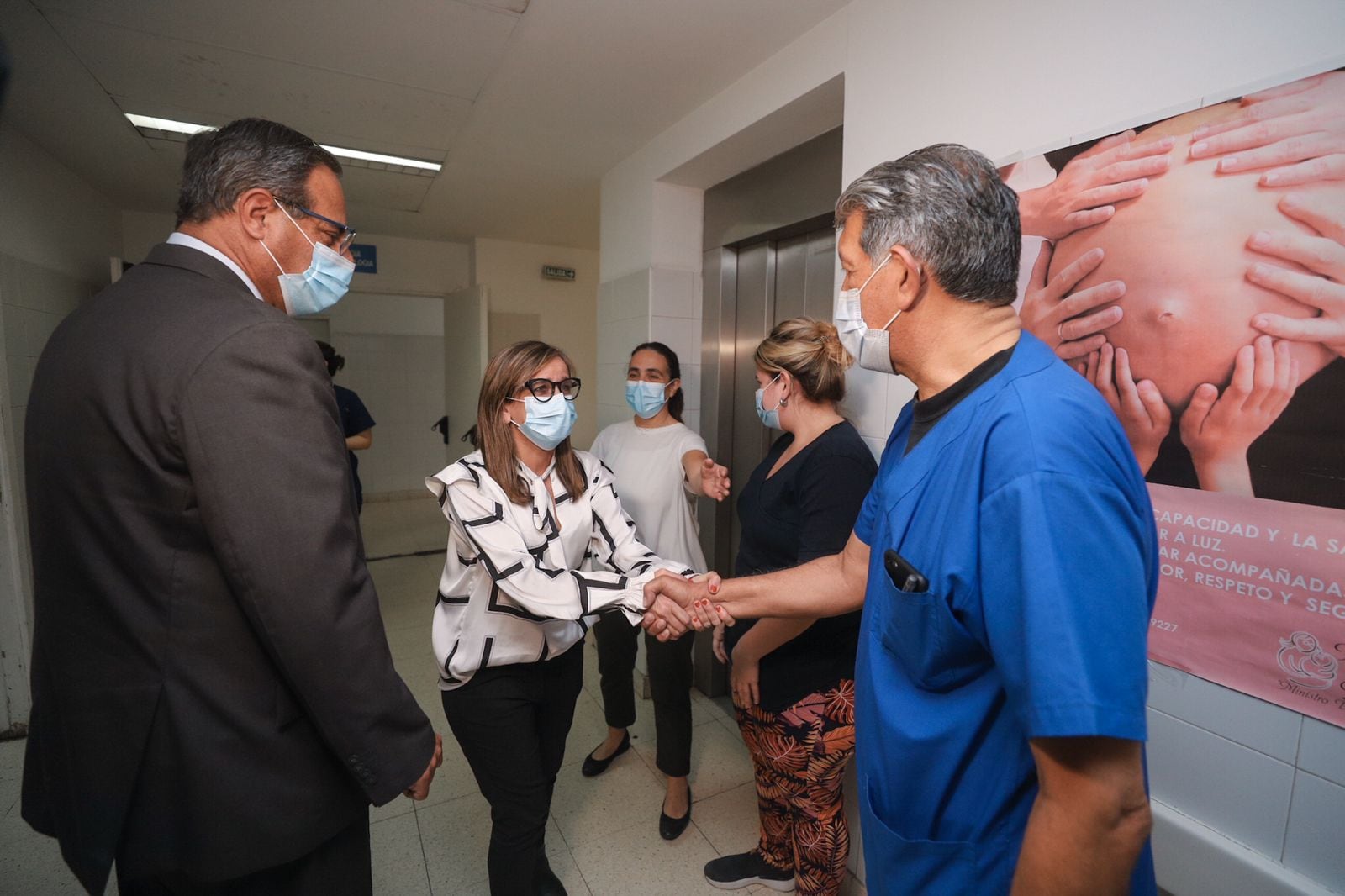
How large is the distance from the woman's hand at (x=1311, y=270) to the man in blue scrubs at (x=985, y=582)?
500mm

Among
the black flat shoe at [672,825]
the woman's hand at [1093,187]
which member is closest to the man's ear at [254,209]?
the woman's hand at [1093,187]

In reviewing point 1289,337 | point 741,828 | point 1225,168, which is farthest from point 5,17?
point 741,828

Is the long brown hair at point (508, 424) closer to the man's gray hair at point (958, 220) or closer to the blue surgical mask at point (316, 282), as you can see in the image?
the blue surgical mask at point (316, 282)

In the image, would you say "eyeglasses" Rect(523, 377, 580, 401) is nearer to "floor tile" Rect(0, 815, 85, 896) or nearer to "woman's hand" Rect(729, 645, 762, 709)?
"woman's hand" Rect(729, 645, 762, 709)

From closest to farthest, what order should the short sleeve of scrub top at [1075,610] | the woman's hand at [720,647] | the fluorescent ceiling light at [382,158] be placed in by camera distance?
the short sleeve of scrub top at [1075,610] < the woman's hand at [720,647] < the fluorescent ceiling light at [382,158]

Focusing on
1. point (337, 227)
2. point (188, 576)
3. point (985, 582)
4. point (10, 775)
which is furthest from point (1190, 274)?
point (10, 775)

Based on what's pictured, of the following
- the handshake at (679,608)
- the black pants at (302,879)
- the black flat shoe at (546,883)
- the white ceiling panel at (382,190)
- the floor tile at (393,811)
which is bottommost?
the floor tile at (393,811)

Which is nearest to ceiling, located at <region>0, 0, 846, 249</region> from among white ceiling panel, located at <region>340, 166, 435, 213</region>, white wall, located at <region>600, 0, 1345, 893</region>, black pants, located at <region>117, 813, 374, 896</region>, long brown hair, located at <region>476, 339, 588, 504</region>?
white ceiling panel, located at <region>340, 166, 435, 213</region>

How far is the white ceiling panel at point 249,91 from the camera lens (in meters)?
2.17

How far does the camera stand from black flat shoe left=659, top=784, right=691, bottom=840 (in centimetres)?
214

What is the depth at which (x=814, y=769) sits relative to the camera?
1667mm

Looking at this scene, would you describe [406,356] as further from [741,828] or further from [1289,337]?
[1289,337]

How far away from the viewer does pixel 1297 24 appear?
989 mm

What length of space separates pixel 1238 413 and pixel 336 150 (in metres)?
3.76
